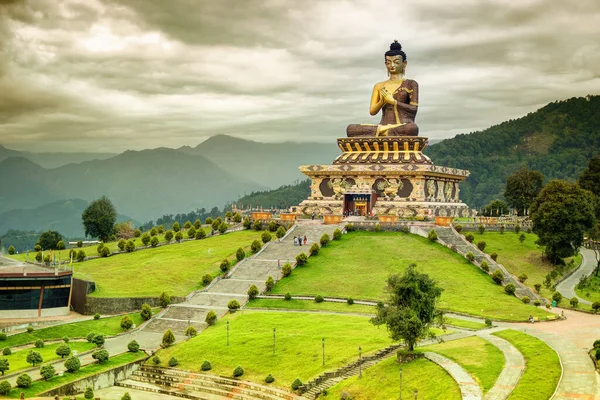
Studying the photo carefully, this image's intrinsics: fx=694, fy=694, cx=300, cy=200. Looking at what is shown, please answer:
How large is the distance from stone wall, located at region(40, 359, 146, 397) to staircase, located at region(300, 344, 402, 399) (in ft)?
29.4

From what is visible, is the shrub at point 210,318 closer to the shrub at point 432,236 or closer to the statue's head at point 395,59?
the shrub at point 432,236

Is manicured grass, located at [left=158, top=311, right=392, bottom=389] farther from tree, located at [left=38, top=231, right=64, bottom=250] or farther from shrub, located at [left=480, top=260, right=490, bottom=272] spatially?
tree, located at [left=38, top=231, right=64, bottom=250]

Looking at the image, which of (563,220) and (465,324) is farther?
(563,220)

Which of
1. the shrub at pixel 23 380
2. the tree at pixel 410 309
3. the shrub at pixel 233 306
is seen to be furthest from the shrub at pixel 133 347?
the tree at pixel 410 309

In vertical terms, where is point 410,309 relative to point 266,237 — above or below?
below

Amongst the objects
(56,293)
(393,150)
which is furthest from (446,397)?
(393,150)

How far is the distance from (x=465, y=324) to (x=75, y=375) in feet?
58.2

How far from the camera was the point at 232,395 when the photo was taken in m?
28.8

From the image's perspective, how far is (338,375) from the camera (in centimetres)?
2783

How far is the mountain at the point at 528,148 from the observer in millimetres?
124438

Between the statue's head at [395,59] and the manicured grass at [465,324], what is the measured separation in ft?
118

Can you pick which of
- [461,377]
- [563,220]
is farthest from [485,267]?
[461,377]

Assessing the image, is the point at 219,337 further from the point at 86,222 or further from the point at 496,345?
the point at 86,222

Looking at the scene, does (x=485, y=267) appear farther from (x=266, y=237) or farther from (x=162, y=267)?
(x=162, y=267)
